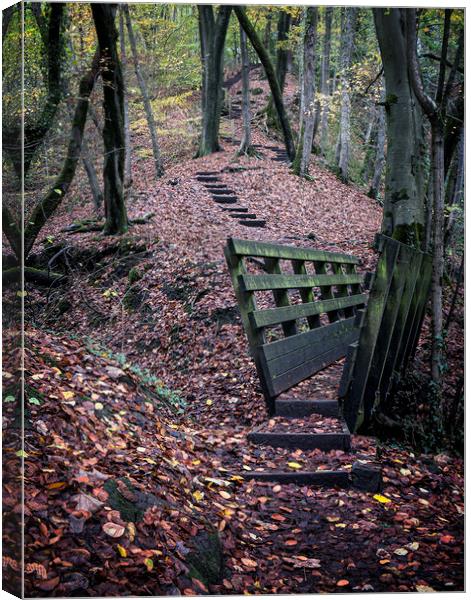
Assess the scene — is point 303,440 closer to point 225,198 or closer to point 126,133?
point 126,133

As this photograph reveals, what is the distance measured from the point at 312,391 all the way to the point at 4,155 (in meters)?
3.04

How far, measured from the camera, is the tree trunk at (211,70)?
999cm

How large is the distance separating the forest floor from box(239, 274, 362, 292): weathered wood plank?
92cm

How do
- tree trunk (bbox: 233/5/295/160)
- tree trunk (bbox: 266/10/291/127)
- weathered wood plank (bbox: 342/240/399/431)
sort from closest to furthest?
weathered wood plank (bbox: 342/240/399/431), tree trunk (bbox: 233/5/295/160), tree trunk (bbox: 266/10/291/127)

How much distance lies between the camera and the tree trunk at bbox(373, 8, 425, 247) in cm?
660

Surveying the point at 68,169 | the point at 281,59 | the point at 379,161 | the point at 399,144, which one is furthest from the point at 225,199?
the point at 281,59

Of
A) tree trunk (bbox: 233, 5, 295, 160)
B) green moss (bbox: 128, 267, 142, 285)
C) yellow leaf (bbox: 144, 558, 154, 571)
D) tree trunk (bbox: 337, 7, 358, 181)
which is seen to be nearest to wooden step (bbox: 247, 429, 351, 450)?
yellow leaf (bbox: 144, 558, 154, 571)

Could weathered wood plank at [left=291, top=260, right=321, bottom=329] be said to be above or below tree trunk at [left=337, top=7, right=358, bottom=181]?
below

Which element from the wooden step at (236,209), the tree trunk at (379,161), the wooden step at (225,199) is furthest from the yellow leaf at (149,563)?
the tree trunk at (379,161)

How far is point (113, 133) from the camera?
20.5 ft

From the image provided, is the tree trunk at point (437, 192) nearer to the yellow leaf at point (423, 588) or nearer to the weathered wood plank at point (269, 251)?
the weathered wood plank at point (269, 251)

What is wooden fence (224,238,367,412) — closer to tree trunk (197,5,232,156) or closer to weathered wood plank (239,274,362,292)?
weathered wood plank (239,274,362,292)

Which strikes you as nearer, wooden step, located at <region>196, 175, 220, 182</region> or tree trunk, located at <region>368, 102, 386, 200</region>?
tree trunk, located at <region>368, 102, 386, 200</region>

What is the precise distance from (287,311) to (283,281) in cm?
27
